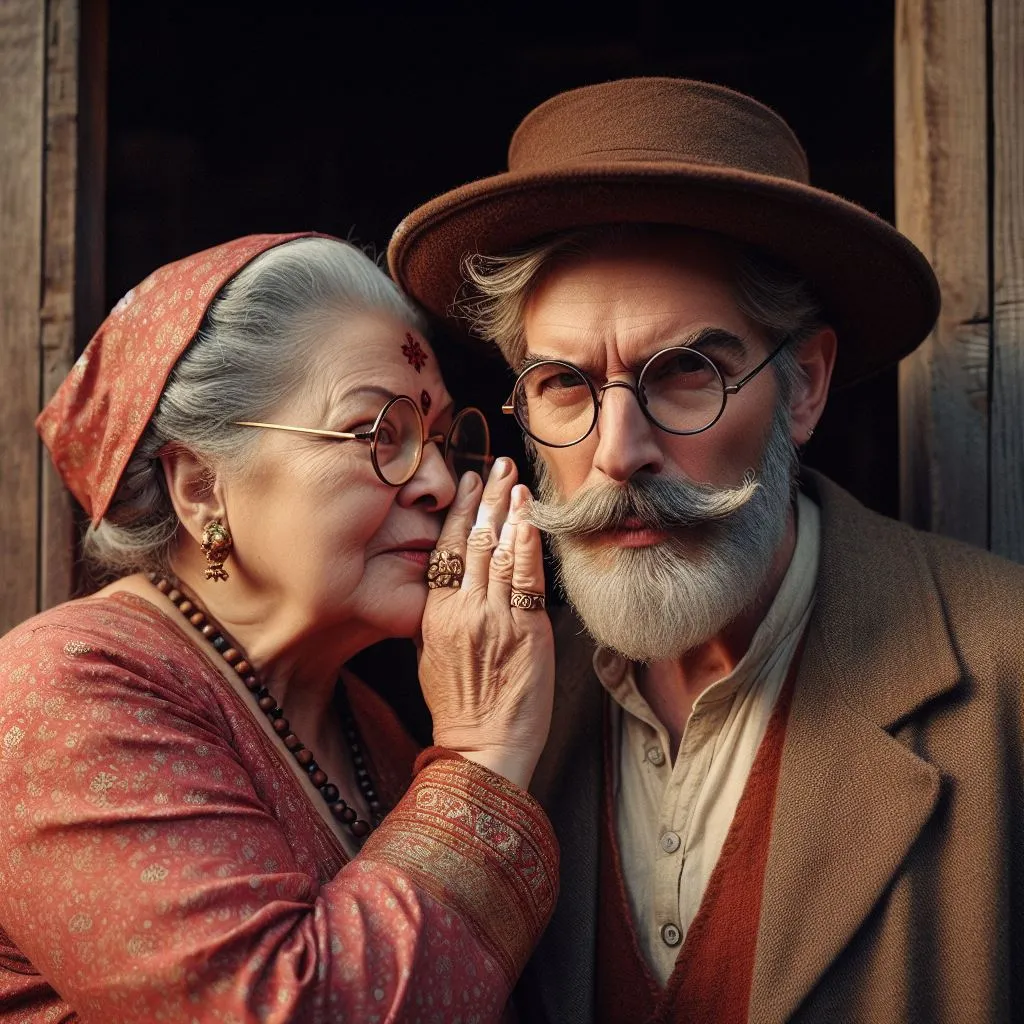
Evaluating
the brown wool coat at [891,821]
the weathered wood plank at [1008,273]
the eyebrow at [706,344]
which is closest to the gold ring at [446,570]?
the eyebrow at [706,344]

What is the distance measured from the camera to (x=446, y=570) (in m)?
2.25

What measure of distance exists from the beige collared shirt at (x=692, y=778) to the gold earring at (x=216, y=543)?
960 millimetres

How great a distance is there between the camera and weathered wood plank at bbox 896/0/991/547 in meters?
2.43

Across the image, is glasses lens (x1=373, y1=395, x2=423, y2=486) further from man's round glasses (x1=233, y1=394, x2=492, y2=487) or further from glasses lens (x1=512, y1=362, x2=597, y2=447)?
glasses lens (x1=512, y1=362, x2=597, y2=447)

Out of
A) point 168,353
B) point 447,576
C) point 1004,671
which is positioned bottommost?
point 1004,671

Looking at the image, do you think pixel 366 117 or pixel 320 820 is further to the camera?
pixel 366 117

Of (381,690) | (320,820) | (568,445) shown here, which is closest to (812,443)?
(381,690)

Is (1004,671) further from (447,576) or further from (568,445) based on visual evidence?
(447,576)

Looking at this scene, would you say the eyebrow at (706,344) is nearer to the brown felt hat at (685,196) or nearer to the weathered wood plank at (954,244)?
the brown felt hat at (685,196)

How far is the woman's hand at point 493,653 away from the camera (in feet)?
6.66

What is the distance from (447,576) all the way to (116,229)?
2128 millimetres

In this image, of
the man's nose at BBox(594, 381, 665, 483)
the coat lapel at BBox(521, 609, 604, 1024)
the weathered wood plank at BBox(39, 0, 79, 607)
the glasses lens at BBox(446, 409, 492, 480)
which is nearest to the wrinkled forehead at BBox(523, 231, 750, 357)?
the man's nose at BBox(594, 381, 665, 483)

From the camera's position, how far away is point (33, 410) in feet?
8.29

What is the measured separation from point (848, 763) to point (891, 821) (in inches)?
5.3
